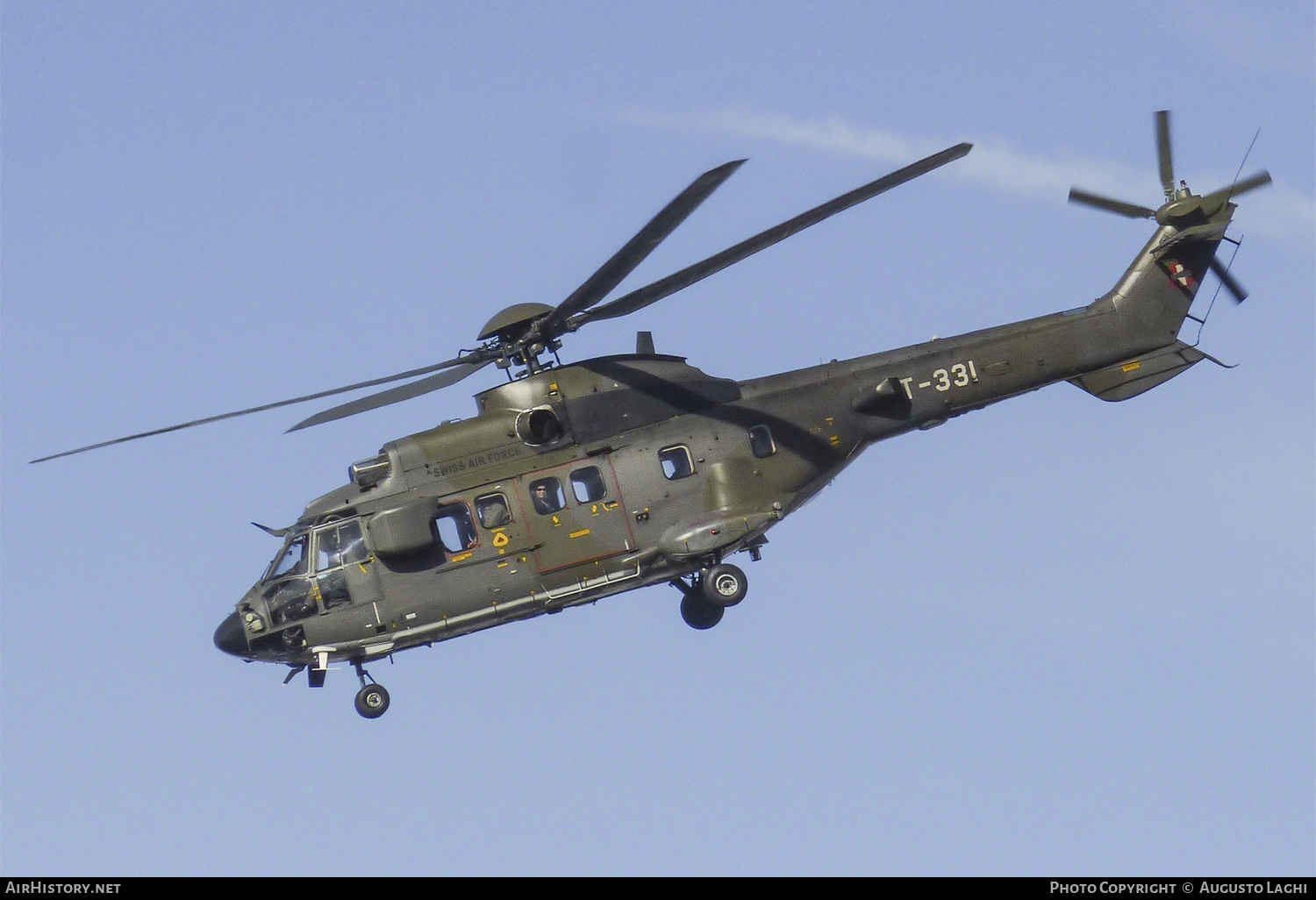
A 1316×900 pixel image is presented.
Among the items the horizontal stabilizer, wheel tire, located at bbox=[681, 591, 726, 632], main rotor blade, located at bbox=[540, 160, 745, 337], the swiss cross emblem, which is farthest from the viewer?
the swiss cross emblem

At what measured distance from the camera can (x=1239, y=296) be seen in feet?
101

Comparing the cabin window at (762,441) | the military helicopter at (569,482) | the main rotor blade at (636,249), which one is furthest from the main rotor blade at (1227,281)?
the main rotor blade at (636,249)

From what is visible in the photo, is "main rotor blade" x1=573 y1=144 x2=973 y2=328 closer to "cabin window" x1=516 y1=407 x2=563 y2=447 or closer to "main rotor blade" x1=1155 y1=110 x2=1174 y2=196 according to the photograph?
"cabin window" x1=516 y1=407 x2=563 y2=447

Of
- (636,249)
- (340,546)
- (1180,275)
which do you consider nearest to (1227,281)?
(1180,275)

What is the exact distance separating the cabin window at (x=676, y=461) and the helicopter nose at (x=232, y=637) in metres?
7.36

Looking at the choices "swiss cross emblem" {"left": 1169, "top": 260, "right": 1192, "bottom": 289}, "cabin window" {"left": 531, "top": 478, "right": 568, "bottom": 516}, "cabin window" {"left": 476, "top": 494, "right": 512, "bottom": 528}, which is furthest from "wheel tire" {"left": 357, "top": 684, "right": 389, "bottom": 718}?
"swiss cross emblem" {"left": 1169, "top": 260, "right": 1192, "bottom": 289}

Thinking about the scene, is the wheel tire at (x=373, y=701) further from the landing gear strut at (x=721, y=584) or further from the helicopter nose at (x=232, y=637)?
the landing gear strut at (x=721, y=584)

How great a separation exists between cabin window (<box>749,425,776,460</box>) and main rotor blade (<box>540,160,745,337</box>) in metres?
3.82

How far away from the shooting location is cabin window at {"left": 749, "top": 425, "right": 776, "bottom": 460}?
28250 millimetres

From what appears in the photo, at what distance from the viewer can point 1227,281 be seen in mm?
30750

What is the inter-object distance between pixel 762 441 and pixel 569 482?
11.2 feet

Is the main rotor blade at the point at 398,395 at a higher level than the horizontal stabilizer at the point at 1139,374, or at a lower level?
higher

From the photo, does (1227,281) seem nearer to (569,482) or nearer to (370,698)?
(569,482)

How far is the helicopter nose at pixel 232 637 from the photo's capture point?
88.4 ft
